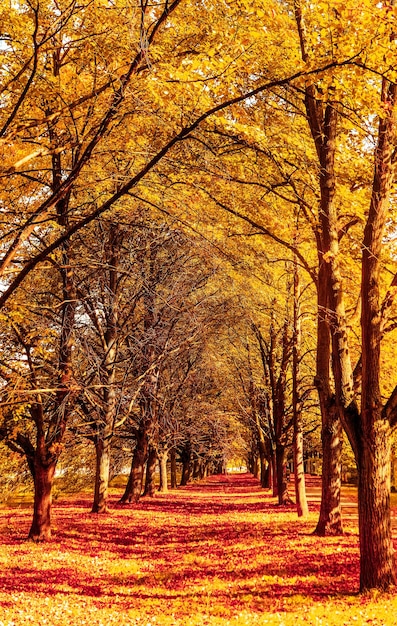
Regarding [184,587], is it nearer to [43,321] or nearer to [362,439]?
[362,439]

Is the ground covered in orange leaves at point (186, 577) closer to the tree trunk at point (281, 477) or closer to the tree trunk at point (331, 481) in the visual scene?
the tree trunk at point (331, 481)

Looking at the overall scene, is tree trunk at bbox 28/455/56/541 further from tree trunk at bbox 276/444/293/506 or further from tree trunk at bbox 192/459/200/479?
tree trunk at bbox 192/459/200/479

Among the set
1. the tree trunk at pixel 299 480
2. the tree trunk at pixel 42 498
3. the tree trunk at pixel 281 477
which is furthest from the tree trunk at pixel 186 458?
the tree trunk at pixel 42 498

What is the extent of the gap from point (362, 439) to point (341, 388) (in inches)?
36.3

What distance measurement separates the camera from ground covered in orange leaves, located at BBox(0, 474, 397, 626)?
819 centimetres

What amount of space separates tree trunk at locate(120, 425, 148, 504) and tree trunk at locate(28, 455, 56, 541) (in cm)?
1258

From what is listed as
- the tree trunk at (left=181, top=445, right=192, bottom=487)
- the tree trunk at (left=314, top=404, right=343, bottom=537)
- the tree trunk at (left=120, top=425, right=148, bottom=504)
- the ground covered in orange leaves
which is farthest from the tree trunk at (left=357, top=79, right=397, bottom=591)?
the tree trunk at (left=181, top=445, right=192, bottom=487)

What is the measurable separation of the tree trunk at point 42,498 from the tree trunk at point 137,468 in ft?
41.3

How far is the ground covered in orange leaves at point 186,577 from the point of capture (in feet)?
→ 26.9

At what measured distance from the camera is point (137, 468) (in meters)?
29.4

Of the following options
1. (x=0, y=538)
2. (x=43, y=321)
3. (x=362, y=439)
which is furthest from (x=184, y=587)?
(x=0, y=538)

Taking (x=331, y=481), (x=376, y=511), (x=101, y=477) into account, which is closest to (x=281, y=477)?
(x=101, y=477)

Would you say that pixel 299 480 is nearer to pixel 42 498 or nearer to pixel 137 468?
pixel 42 498

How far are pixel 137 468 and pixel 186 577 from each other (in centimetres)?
1842
